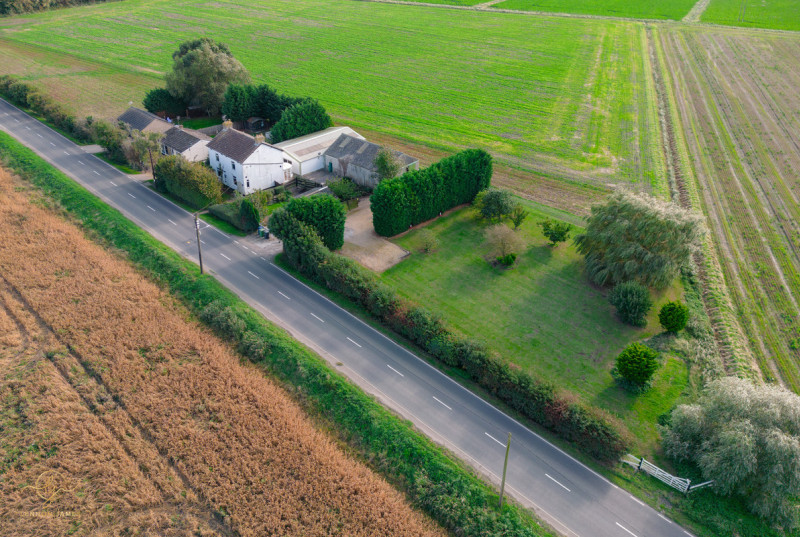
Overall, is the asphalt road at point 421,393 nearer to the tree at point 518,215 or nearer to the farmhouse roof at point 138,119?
the farmhouse roof at point 138,119

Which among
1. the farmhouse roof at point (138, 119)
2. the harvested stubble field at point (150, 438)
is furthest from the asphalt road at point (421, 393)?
the farmhouse roof at point (138, 119)

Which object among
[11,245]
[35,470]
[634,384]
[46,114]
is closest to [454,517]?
[634,384]

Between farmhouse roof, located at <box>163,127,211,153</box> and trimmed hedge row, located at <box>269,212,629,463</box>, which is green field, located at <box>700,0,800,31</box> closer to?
farmhouse roof, located at <box>163,127,211,153</box>

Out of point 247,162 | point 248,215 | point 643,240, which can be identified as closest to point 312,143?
point 247,162

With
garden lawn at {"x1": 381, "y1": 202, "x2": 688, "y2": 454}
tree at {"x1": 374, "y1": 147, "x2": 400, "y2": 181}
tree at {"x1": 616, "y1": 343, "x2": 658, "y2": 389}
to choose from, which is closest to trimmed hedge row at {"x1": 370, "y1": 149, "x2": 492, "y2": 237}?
garden lawn at {"x1": 381, "y1": 202, "x2": 688, "y2": 454}

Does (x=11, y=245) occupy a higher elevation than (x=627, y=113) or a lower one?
lower

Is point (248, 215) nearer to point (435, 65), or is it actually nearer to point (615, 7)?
point (435, 65)

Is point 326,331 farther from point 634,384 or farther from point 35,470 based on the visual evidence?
point 634,384
